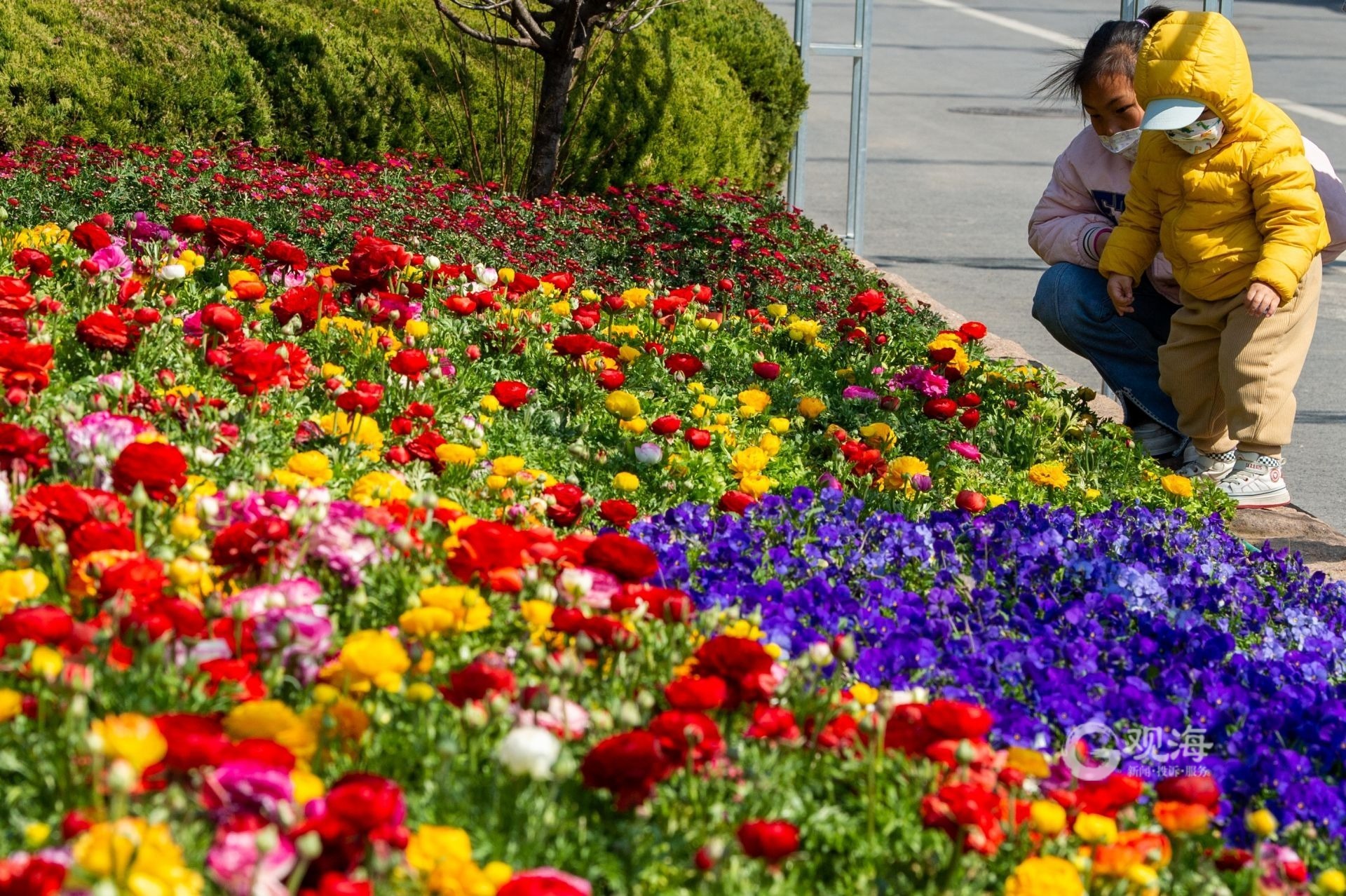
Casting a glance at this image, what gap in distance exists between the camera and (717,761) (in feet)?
6.30

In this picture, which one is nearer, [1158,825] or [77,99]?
[1158,825]

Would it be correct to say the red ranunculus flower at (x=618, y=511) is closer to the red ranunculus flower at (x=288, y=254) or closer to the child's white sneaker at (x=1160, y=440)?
the red ranunculus flower at (x=288, y=254)

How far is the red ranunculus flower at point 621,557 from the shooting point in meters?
2.22

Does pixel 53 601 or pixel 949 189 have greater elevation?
pixel 53 601

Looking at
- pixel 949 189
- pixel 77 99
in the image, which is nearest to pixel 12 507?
pixel 77 99

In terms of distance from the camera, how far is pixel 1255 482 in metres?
4.66

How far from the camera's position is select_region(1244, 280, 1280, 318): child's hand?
417 cm

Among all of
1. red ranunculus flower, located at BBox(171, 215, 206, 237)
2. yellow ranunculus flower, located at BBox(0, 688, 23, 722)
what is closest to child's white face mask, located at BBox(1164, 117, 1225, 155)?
red ranunculus flower, located at BBox(171, 215, 206, 237)

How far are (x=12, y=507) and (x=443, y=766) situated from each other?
94 centimetres

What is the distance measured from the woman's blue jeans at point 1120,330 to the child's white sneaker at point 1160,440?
60 millimetres

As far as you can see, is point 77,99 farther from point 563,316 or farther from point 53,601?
point 53,601

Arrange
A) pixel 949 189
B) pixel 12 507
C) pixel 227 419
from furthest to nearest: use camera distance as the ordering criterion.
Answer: pixel 949 189
pixel 227 419
pixel 12 507

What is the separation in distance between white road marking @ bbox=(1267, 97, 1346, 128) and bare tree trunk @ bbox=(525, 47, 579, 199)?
34.8 feet

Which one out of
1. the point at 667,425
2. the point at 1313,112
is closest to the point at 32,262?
the point at 667,425
